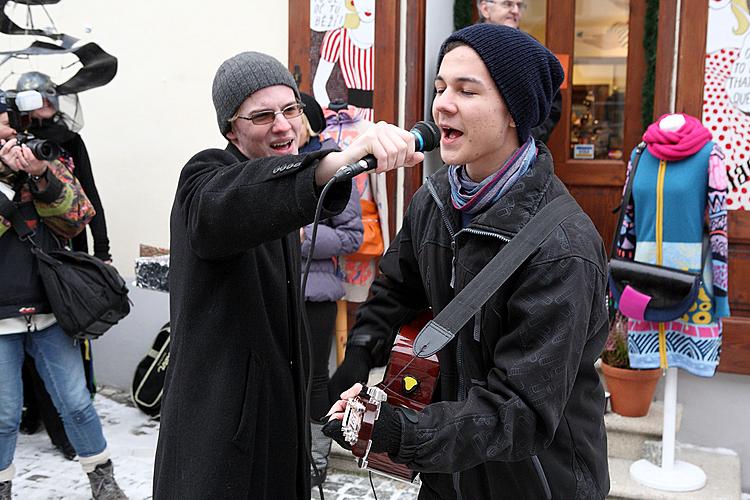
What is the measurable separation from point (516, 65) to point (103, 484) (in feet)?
10.4

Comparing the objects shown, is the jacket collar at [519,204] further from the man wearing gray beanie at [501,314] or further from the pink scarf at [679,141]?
the pink scarf at [679,141]

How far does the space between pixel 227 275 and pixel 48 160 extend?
1880 mm

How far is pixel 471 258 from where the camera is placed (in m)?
1.78

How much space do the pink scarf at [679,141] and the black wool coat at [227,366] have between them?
7.28ft

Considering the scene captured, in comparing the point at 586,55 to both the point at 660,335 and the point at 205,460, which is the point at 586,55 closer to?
the point at 660,335

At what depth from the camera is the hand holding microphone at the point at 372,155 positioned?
5.13 ft

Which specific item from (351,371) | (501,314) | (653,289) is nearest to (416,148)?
(501,314)

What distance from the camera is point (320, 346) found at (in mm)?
4254

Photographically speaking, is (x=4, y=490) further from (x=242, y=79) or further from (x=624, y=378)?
(x=624, y=378)

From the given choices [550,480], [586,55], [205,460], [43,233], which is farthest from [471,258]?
[586,55]

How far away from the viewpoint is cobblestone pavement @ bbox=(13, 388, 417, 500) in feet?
13.5

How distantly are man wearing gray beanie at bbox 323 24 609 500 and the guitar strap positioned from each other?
0.01 m

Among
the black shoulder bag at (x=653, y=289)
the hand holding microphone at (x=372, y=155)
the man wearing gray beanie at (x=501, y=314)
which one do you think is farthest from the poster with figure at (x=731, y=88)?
the hand holding microphone at (x=372, y=155)

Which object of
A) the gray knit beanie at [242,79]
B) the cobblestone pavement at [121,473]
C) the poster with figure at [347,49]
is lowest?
the cobblestone pavement at [121,473]
